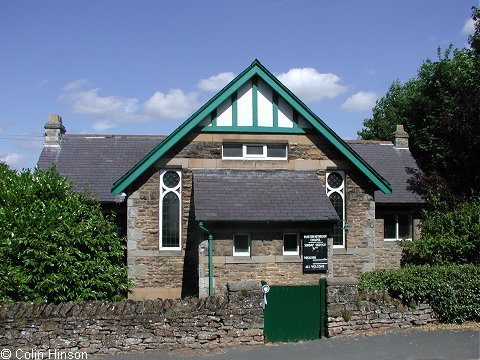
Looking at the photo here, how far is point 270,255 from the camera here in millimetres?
13852

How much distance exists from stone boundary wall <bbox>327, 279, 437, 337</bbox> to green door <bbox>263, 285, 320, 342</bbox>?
1.13 feet

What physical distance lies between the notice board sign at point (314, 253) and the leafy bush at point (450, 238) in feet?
14.6

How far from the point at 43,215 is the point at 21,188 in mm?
1029

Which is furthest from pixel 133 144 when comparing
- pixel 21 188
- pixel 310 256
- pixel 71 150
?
Result: pixel 310 256

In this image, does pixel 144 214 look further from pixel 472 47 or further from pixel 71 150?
pixel 472 47

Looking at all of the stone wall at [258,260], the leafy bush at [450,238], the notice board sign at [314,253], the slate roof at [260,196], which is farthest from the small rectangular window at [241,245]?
the leafy bush at [450,238]

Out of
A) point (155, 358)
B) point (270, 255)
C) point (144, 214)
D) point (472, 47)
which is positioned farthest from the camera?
point (472, 47)

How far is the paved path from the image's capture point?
32.8 ft

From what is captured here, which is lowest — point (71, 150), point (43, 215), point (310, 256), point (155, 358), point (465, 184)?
point (155, 358)

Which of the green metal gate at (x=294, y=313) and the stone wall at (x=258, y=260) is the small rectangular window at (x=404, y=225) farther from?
the green metal gate at (x=294, y=313)

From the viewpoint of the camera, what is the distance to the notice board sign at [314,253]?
13938 millimetres

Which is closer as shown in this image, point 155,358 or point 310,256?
point 155,358

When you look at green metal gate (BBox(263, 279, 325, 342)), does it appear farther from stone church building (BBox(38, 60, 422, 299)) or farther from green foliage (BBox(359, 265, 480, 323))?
stone church building (BBox(38, 60, 422, 299))

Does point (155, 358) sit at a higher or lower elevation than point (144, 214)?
lower
